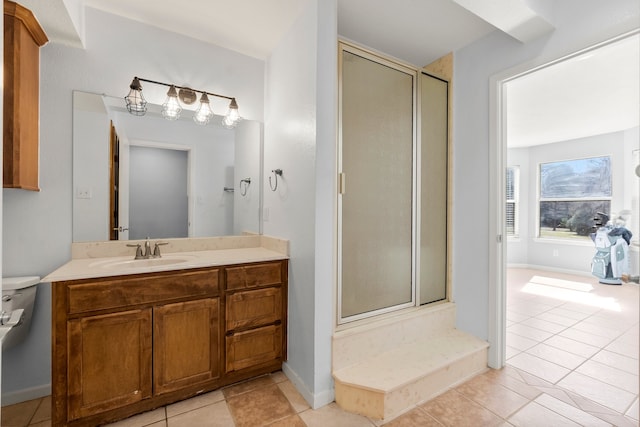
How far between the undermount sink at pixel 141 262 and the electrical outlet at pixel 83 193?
0.47 m

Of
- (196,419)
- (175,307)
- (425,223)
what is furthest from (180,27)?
(196,419)

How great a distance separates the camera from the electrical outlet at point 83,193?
1940 mm

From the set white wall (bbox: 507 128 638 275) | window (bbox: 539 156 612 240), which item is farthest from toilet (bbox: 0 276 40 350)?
window (bbox: 539 156 612 240)

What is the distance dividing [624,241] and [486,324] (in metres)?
3.33

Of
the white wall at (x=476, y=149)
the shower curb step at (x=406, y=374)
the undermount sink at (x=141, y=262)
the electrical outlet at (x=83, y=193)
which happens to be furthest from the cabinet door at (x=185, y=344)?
the white wall at (x=476, y=149)

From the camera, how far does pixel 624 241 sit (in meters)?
4.00

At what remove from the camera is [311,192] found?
6.01 ft

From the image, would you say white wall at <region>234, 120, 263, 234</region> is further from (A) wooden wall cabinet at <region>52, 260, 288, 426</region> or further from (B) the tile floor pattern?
(B) the tile floor pattern

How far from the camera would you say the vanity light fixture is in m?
2.05

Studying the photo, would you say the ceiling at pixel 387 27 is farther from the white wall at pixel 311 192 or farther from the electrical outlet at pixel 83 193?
the electrical outlet at pixel 83 193

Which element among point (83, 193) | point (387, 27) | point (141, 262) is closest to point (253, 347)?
point (141, 262)

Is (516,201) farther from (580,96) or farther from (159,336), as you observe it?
(159,336)

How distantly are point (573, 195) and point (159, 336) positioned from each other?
6.51m

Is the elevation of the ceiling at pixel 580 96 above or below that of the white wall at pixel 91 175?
above
